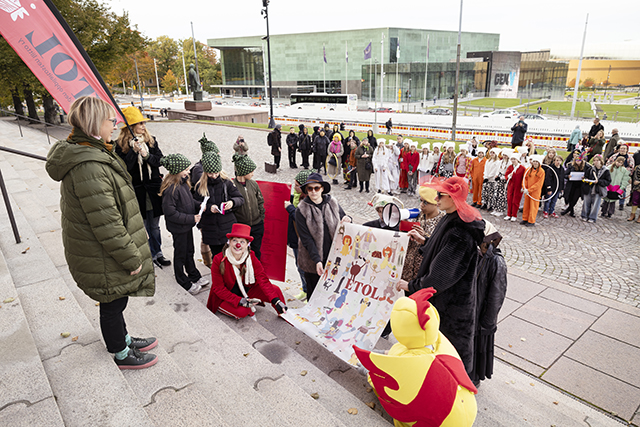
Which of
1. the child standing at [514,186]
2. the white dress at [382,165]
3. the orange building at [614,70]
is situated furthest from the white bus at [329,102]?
the orange building at [614,70]

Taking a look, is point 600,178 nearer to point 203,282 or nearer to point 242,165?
point 242,165

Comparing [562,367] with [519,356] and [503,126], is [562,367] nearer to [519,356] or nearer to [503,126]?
[519,356]

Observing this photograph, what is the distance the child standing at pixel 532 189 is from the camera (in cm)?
959

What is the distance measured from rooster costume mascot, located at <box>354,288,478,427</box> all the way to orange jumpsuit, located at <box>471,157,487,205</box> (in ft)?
31.6

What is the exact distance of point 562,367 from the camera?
4.60 metres

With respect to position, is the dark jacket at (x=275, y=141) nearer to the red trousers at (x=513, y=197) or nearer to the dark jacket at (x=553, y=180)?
the red trousers at (x=513, y=197)

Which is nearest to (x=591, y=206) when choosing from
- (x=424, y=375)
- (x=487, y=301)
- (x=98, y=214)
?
(x=487, y=301)

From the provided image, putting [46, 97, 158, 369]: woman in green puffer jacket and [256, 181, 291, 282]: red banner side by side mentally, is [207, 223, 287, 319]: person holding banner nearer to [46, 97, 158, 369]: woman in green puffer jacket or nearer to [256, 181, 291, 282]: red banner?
[256, 181, 291, 282]: red banner

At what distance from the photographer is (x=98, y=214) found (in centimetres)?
258

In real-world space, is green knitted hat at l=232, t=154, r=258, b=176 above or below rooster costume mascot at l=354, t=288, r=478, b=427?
above

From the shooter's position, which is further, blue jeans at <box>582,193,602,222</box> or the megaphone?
blue jeans at <box>582,193,602,222</box>

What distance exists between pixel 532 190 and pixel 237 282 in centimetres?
814

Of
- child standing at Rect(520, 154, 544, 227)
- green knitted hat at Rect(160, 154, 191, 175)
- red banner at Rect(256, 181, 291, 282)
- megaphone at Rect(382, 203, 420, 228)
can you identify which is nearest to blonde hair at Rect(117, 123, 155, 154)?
green knitted hat at Rect(160, 154, 191, 175)

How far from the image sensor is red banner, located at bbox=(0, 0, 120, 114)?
3.72 metres
